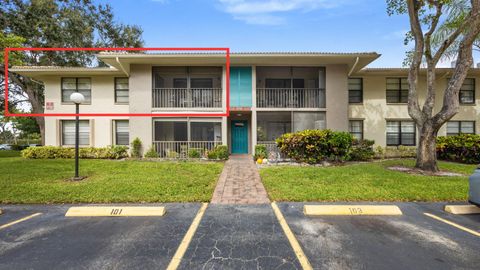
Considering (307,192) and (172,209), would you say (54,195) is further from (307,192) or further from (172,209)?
(307,192)

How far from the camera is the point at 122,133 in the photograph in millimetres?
13477

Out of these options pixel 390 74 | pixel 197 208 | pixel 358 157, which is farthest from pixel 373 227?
pixel 390 74

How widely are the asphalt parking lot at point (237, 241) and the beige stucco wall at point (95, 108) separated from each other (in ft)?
32.0

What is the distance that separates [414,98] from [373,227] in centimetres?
727

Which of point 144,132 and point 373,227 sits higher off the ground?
point 144,132

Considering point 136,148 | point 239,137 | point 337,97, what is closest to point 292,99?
point 337,97

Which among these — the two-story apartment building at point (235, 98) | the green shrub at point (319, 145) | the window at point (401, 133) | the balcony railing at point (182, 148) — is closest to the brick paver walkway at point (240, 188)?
the green shrub at point (319, 145)

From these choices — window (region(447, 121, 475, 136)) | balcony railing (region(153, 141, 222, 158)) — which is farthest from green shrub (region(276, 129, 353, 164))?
window (region(447, 121, 475, 136))

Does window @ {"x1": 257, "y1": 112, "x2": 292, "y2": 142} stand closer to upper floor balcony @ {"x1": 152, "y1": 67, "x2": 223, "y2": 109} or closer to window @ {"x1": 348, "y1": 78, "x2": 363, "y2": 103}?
upper floor balcony @ {"x1": 152, "y1": 67, "x2": 223, "y2": 109}

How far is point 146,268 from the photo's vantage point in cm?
271

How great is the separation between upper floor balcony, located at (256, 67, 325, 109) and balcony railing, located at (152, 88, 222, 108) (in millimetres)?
2594

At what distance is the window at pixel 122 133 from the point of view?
1346cm

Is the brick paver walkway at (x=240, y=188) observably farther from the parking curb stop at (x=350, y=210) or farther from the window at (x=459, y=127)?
the window at (x=459, y=127)

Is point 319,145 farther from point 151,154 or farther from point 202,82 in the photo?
point 151,154
